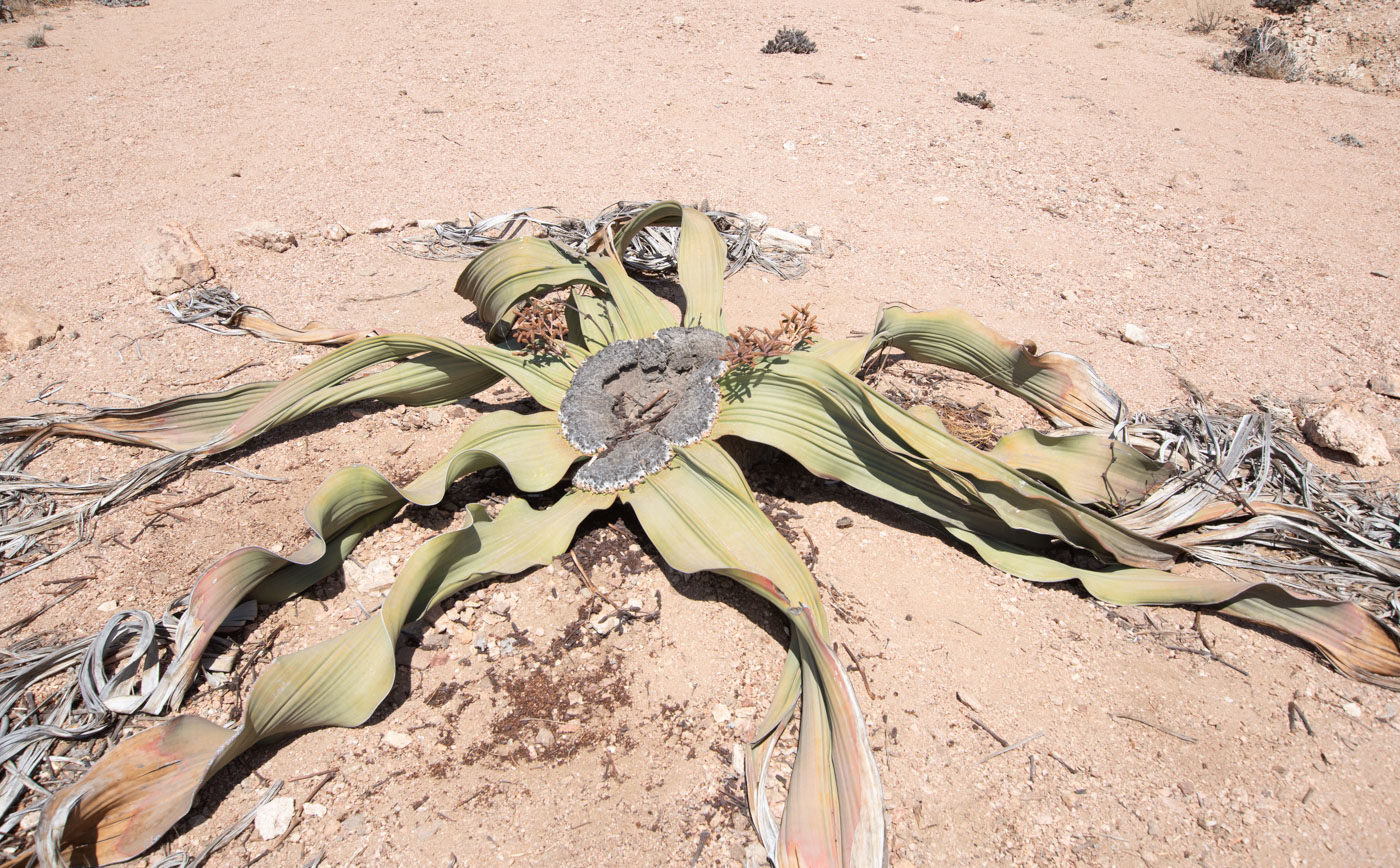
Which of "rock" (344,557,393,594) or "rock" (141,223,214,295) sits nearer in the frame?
"rock" (344,557,393,594)

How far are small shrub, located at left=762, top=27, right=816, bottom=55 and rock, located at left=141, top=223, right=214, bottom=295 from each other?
3797 millimetres

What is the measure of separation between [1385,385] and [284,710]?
9.92 feet

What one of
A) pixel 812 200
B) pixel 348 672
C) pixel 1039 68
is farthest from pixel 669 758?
pixel 1039 68

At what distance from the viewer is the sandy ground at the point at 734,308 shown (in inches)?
53.8

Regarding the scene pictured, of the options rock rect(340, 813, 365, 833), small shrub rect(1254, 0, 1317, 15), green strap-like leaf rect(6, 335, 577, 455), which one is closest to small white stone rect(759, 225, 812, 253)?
green strap-like leaf rect(6, 335, 577, 455)

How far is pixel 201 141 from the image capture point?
155 inches

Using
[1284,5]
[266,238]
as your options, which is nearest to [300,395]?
[266,238]

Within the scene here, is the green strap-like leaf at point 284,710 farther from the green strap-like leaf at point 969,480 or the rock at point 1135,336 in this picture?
the rock at point 1135,336

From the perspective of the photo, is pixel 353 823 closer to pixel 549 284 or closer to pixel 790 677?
pixel 790 677

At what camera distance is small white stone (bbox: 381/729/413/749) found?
1.46 metres

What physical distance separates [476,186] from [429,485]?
86.4 inches

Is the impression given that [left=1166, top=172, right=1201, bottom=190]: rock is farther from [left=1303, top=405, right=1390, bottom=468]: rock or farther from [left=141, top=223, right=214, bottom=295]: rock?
[left=141, top=223, right=214, bottom=295]: rock

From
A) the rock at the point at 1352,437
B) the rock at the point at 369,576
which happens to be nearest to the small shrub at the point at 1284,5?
the rock at the point at 1352,437

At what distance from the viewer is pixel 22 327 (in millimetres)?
2424
